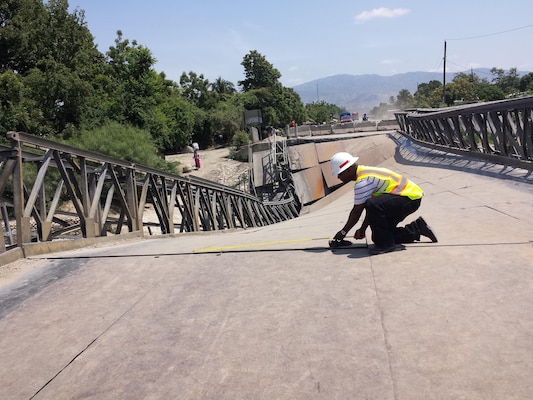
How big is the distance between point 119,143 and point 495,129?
2221cm

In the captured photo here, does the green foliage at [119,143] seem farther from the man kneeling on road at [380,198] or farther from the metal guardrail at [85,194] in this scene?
the man kneeling on road at [380,198]

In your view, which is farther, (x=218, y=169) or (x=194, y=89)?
(x=194, y=89)

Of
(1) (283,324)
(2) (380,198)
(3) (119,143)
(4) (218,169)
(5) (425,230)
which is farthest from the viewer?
(4) (218,169)

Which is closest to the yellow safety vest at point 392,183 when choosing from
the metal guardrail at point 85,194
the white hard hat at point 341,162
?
the white hard hat at point 341,162

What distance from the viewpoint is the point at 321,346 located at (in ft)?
9.54

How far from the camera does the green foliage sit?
2659 cm

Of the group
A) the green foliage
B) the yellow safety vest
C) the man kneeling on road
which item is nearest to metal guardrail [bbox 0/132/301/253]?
the man kneeling on road

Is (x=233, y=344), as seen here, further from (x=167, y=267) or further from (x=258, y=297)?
(x=167, y=267)

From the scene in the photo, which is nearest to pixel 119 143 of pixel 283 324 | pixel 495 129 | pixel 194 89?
pixel 495 129

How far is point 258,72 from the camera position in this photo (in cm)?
7581

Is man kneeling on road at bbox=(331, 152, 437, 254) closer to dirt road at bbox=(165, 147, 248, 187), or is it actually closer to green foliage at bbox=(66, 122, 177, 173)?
green foliage at bbox=(66, 122, 177, 173)

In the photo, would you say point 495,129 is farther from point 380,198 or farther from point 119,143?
point 119,143

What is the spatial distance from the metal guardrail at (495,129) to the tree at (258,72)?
6375cm

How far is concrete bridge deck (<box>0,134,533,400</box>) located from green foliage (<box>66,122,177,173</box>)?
22.4 meters
